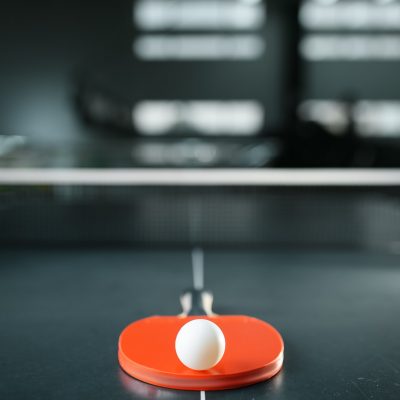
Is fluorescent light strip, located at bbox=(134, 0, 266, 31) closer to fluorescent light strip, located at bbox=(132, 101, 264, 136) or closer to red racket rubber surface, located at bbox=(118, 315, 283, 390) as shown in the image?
fluorescent light strip, located at bbox=(132, 101, 264, 136)

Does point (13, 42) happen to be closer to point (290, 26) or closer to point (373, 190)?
point (290, 26)

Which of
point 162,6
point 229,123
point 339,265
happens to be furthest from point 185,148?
point 339,265

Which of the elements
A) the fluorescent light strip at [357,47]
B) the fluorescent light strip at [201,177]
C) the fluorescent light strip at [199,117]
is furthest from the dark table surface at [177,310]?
the fluorescent light strip at [357,47]

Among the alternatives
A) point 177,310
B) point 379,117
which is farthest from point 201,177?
point 177,310

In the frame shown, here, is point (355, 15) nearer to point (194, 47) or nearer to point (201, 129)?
point (194, 47)

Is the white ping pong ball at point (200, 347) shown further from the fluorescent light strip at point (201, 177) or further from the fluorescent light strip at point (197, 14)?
the fluorescent light strip at point (197, 14)

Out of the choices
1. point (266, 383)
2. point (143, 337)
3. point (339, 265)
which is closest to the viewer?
point (266, 383)

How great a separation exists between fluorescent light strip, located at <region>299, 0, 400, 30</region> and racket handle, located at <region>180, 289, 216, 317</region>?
1.78 meters

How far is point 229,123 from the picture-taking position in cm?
265

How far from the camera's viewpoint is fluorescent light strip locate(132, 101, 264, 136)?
264 centimetres

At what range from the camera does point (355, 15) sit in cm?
262

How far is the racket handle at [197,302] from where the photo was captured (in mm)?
1387

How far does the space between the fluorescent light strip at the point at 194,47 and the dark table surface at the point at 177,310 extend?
112 centimetres

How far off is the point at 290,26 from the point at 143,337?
2.16 metres
